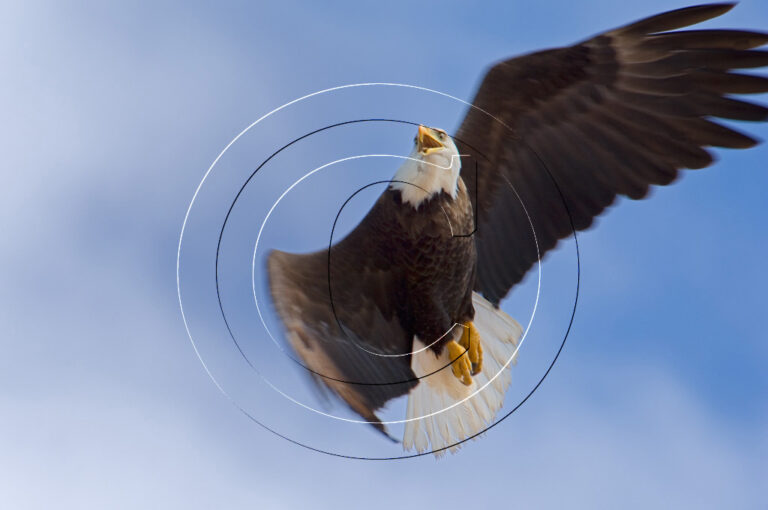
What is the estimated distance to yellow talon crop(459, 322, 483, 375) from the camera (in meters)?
5.33

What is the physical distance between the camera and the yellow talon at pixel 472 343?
533 centimetres

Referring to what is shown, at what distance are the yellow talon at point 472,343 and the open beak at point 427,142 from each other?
1363 mm

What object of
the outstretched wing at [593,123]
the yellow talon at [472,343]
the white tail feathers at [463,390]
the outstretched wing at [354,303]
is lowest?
the white tail feathers at [463,390]

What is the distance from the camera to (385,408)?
15.5ft

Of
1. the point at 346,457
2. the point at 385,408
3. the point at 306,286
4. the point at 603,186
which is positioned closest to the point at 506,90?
the point at 603,186

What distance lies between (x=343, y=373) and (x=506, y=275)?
60.4 inches

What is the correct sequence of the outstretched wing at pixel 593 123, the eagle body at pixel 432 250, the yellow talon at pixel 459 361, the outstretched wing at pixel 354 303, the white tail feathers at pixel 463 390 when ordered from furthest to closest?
1. the white tail feathers at pixel 463 390
2. the yellow talon at pixel 459 361
3. the outstretched wing at pixel 593 123
4. the outstretched wing at pixel 354 303
5. the eagle body at pixel 432 250

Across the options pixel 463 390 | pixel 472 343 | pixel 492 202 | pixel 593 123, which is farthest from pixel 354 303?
pixel 593 123

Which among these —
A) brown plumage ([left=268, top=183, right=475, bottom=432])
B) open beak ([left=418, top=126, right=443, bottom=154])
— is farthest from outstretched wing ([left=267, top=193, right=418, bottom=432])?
open beak ([left=418, top=126, right=443, bottom=154])

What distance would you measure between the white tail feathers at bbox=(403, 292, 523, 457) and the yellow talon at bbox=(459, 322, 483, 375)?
15cm

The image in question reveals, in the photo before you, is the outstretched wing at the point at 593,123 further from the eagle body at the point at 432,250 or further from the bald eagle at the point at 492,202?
the eagle body at the point at 432,250

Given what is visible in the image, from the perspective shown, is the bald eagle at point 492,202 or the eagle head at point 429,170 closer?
the eagle head at point 429,170

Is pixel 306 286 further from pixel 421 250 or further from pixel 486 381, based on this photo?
pixel 486 381

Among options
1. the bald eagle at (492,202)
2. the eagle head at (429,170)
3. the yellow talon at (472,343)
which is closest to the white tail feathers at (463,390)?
the bald eagle at (492,202)
